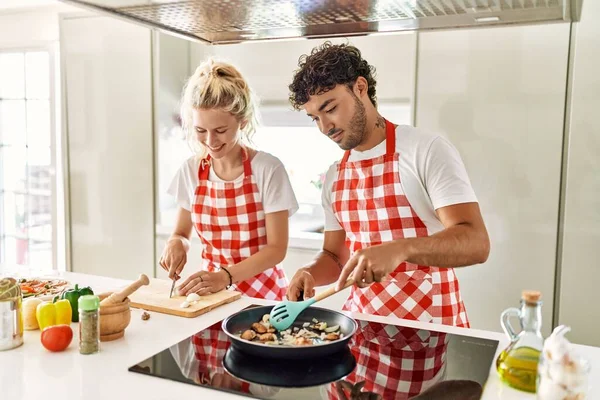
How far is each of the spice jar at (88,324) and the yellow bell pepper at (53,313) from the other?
0.15 m

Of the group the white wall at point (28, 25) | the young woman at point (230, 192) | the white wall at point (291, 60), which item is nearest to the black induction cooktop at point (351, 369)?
the young woman at point (230, 192)

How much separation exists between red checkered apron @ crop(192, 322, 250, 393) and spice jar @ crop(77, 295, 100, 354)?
0.22m

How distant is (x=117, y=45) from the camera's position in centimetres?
331

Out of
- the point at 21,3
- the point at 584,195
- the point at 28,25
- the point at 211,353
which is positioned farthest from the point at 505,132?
the point at 28,25

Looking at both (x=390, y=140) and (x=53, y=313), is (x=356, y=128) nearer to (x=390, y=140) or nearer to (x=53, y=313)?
(x=390, y=140)

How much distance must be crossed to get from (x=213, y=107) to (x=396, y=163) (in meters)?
0.64

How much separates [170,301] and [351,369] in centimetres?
64

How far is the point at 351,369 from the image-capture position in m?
1.21

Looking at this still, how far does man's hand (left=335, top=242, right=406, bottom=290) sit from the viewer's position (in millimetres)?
1349

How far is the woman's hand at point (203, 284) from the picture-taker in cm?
172

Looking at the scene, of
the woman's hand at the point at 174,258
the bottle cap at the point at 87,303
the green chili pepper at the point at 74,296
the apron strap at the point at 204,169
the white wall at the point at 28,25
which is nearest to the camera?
the bottle cap at the point at 87,303

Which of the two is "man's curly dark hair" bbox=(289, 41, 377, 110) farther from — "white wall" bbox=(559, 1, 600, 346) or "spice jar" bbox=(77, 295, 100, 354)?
"white wall" bbox=(559, 1, 600, 346)

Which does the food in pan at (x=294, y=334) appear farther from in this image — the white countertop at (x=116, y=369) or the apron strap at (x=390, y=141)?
the apron strap at (x=390, y=141)

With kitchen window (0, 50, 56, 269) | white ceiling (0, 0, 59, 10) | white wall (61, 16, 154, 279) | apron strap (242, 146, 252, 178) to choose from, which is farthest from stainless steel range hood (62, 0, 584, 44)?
kitchen window (0, 50, 56, 269)
